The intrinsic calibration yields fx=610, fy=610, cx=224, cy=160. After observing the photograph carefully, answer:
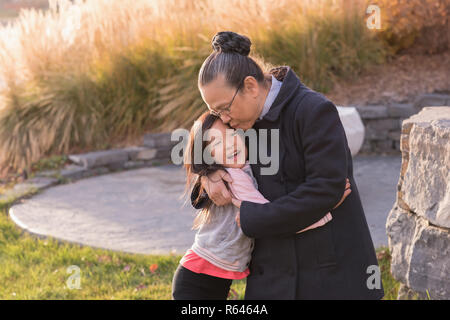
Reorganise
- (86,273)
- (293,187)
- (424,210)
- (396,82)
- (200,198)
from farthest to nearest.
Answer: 1. (396,82)
2. (86,273)
3. (424,210)
4. (200,198)
5. (293,187)

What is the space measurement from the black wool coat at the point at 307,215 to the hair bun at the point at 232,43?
20 cm

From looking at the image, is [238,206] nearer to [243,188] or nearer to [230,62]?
[243,188]

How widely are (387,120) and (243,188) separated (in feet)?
18.3

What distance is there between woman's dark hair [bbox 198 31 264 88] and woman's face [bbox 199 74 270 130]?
0.8 inches

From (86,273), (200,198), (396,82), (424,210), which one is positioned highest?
(200,198)

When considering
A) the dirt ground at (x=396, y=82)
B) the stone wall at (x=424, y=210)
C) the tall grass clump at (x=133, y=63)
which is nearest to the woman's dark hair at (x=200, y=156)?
the stone wall at (x=424, y=210)

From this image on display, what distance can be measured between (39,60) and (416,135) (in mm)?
6368

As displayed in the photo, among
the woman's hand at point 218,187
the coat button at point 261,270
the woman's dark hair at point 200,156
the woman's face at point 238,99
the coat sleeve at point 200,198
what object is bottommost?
the coat button at point 261,270

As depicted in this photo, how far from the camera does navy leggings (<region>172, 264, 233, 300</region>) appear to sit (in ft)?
7.97

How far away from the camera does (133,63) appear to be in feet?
27.0

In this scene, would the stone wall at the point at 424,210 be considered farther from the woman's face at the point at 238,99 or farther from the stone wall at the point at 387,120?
the stone wall at the point at 387,120

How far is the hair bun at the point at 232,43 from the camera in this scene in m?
2.17

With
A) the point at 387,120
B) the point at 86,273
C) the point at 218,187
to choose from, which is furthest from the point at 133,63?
the point at 218,187
